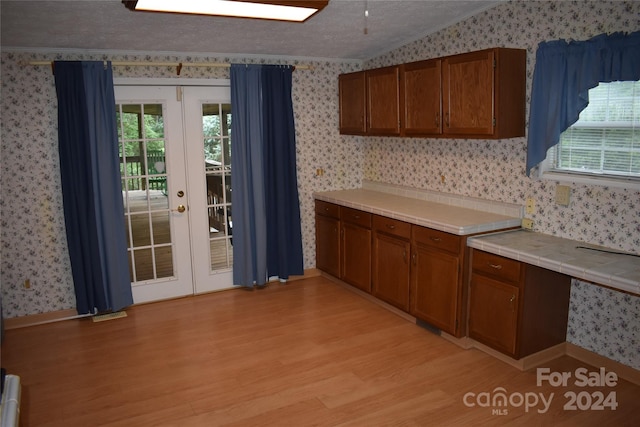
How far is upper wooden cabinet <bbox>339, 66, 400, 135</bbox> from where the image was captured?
462cm

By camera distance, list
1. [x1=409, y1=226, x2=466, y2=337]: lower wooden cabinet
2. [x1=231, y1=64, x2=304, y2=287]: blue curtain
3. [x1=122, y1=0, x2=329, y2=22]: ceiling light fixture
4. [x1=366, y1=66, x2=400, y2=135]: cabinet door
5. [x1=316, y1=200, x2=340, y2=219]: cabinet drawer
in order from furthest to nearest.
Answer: [x1=316, y1=200, x2=340, y2=219]: cabinet drawer, [x1=231, y1=64, x2=304, y2=287]: blue curtain, [x1=366, y1=66, x2=400, y2=135]: cabinet door, [x1=409, y1=226, x2=466, y2=337]: lower wooden cabinet, [x1=122, y1=0, x2=329, y2=22]: ceiling light fixture

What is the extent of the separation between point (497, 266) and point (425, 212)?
2.97 ft

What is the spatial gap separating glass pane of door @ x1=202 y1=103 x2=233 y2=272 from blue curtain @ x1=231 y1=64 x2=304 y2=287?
0.13 m

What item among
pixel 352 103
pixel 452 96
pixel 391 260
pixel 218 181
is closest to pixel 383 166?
pixel 352 103

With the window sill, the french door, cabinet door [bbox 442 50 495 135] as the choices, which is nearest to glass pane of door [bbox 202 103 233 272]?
the french door

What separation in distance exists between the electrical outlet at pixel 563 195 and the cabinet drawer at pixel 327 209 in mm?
2144

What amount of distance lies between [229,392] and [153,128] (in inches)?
102

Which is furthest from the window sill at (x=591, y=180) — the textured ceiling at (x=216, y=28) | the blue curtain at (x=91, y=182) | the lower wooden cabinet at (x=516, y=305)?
A: the blue curtain at (x=91, y=182)

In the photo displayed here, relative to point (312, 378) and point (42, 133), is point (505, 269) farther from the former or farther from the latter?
point (42, 133)

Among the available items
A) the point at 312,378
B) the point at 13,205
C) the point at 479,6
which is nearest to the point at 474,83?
the point at 479,6

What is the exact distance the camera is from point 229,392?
10.8 ft

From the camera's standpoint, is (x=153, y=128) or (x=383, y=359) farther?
(x=153, y=128)

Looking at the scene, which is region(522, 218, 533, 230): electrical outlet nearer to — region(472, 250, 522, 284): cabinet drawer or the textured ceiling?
region(472, 250, 522, 284): cabinet drawer

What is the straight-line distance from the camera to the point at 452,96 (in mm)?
3975
